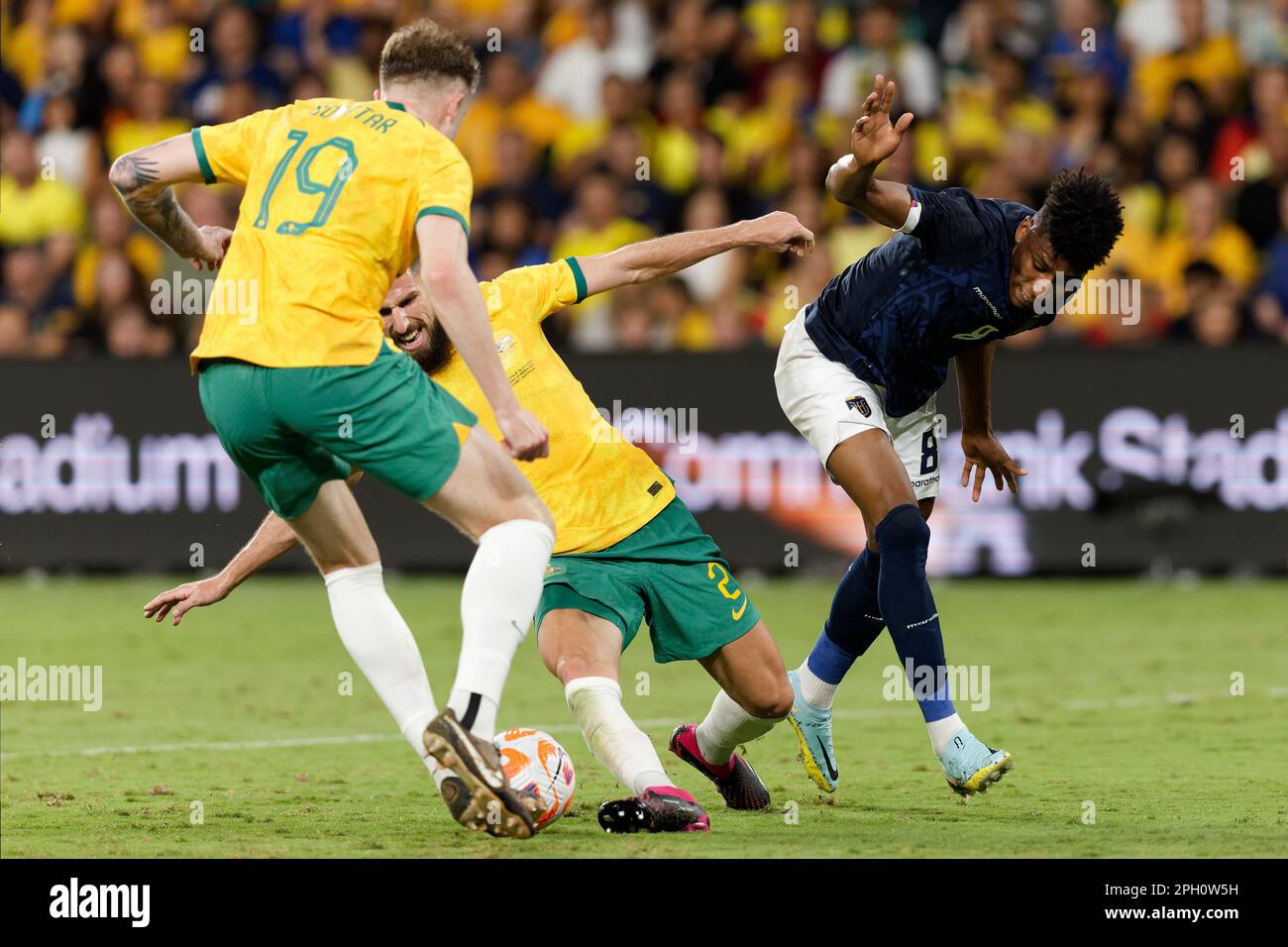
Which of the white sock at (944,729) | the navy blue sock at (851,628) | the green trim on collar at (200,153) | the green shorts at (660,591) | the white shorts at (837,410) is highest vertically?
the green trim on collar at (200,153)

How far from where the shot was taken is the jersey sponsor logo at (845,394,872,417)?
6.54m

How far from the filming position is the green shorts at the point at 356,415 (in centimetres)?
495

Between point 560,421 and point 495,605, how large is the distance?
131 cm

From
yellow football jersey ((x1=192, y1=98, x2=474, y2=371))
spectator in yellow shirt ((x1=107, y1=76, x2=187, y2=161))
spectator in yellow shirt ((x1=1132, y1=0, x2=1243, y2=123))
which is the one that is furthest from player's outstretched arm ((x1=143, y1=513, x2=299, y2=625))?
spectator in yellow shirt ((x1=1132, y1=0, x2=1243, y2=123))

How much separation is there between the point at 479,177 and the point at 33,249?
3561mm

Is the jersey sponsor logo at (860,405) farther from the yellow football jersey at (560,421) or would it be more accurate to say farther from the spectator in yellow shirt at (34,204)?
the spectator in yellow shirt at (34,204)

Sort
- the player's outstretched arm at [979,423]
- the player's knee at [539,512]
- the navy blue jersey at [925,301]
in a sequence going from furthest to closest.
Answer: the player's outstretched arm at [979,423], the navy blue jersey at [925,301], the player's knee at [539,512]

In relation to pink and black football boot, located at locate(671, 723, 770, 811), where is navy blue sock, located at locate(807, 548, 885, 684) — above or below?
above

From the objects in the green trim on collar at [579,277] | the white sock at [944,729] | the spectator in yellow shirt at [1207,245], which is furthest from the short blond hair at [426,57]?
the spectator in yellow shirt at [1207,245]

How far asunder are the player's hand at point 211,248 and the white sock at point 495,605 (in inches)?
50.8

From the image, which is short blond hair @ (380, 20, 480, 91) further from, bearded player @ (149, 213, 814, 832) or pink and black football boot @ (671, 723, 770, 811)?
pink and black football boot @ (671, 723, 770, 811)

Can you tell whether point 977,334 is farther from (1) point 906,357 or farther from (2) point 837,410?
(2) point 837,410

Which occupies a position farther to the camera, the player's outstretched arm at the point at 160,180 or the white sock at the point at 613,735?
the white sock at the point at 613,735

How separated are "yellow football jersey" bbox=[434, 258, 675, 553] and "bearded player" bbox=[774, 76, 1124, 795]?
28.9 inches
